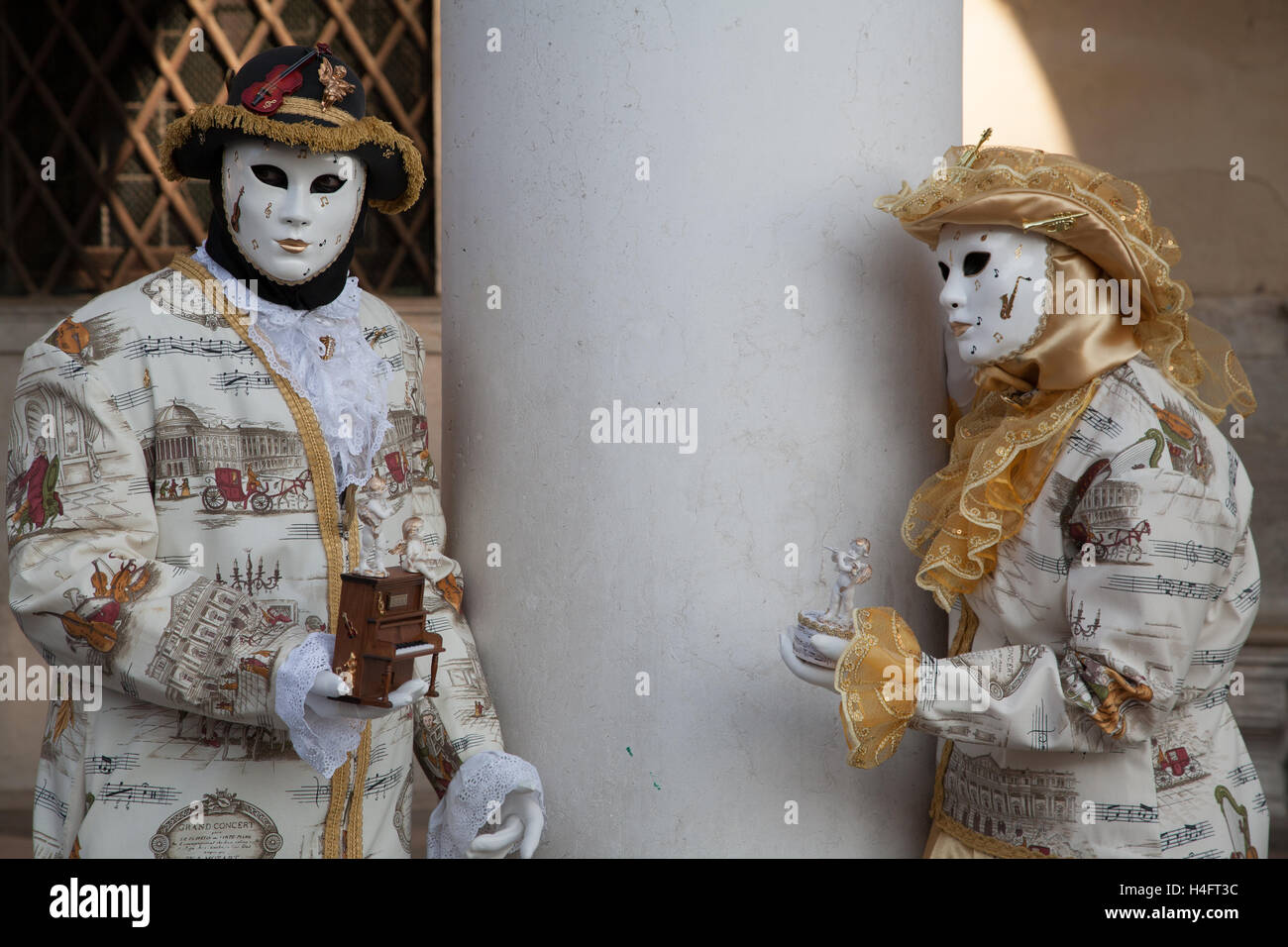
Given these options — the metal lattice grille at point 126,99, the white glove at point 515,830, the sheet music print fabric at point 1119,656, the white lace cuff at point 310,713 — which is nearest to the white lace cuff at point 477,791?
the white glove at point 515,830

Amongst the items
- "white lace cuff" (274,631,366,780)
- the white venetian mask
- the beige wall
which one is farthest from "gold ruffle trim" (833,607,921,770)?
the beige wall

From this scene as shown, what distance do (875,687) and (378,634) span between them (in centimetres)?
75

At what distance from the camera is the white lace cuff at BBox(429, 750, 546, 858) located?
2.16 m

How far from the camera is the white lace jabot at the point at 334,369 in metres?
2.16

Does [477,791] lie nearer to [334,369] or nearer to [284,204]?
[334,369]

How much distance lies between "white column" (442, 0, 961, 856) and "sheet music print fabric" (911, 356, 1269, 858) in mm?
258

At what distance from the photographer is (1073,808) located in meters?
2.14

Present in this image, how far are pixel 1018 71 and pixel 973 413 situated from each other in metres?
2.65

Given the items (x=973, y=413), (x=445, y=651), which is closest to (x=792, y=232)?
(x=973, y=413)

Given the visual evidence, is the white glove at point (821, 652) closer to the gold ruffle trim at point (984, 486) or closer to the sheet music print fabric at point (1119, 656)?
the sheet music print fabric at point (1119, 656)

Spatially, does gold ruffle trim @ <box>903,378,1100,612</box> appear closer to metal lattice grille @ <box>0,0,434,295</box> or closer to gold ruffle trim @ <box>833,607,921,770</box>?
gold ruffle trim @ <box>833,607,921,770</box>

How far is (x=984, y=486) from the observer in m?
2.16

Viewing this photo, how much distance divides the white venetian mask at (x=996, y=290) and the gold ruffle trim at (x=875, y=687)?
1.58 feet

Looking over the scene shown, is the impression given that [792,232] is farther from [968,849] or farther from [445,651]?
[968,849]
